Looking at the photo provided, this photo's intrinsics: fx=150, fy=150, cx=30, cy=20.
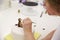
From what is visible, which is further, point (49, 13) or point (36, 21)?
point (36, 21)

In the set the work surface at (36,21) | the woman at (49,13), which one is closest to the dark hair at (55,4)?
the woman at (49,13)

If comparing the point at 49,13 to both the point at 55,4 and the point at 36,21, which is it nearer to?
the point at 55,4

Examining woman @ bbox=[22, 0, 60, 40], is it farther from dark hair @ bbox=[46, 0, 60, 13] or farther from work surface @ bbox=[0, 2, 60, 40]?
work surface @ bbox=[0, 2, 60, 40]

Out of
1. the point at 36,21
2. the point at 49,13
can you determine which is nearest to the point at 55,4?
the point at 49,13

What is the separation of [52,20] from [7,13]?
40cm

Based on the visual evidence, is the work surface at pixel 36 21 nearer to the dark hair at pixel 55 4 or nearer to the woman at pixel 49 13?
the woman at pixel 49 13

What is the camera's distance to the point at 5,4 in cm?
136

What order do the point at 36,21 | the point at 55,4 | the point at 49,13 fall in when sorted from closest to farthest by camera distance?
1. the point at 55,4
2. the point at 49,13
3. the point at 36,21

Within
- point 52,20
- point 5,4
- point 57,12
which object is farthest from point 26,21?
point 5,4

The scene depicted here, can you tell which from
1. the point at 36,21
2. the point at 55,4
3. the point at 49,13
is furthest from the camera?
the point at 36,21

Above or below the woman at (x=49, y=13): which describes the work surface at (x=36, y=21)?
below

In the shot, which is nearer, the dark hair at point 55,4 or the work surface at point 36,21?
the dark hair at point 55,4

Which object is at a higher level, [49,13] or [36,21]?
[49,13]

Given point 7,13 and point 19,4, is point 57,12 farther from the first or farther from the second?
point 19,4
